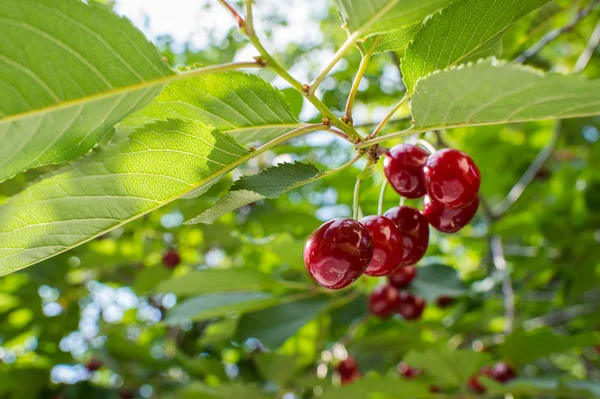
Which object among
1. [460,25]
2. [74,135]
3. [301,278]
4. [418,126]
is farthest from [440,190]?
[301,278]

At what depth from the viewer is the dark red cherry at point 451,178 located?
45.8 inches

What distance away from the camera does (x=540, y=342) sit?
241 cm

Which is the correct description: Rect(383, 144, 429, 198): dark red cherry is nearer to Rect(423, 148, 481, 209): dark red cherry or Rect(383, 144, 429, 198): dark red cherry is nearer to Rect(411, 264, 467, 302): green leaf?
Rect(423, 148, 481, 209): dark red cherry

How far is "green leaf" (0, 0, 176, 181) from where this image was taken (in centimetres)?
90

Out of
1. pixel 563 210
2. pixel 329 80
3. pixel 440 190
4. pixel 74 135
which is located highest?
pixel 329 80

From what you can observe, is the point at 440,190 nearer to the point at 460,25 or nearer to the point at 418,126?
the point at 418,126

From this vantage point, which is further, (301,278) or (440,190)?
(301,278)

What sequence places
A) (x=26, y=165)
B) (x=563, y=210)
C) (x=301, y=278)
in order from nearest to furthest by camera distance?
(x=26, y=165), (x=301, y=278), (x=563, y=210)

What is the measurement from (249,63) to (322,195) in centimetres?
340

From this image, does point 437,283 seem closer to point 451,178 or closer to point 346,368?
point 346,368

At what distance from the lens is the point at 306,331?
12.0ft

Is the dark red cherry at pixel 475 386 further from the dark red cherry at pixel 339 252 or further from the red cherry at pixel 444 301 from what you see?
the dark red cherry at pixel 339 252

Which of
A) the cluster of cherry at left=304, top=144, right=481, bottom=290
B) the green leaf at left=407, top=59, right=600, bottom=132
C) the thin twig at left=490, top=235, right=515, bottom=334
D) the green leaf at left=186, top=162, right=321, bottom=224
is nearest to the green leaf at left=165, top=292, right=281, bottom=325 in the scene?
the thin twig at left=490, top=235, right=515, bottom=334

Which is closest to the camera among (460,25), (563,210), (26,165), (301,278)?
(26,165)
